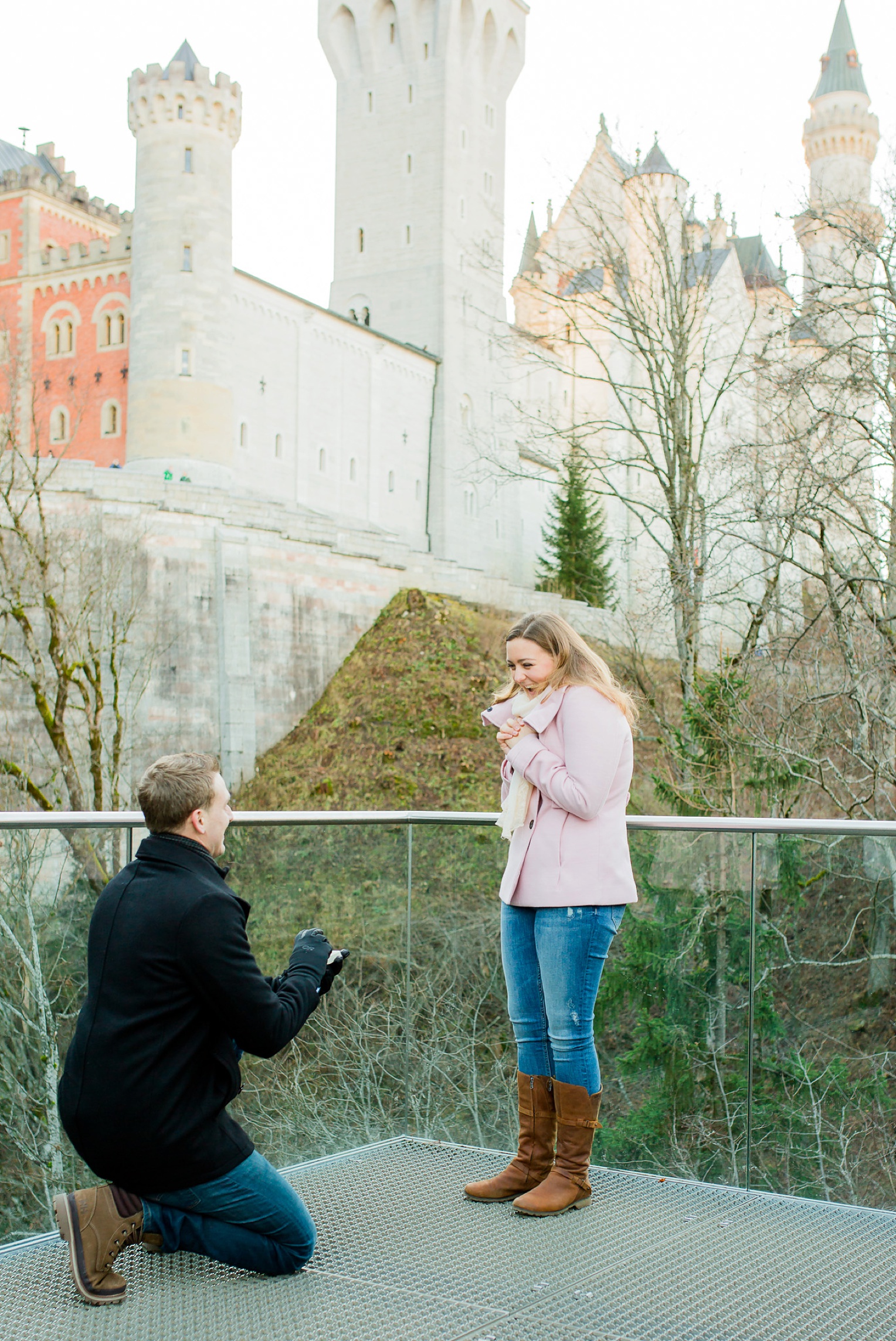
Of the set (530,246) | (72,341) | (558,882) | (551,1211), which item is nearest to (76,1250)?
(551,1211)

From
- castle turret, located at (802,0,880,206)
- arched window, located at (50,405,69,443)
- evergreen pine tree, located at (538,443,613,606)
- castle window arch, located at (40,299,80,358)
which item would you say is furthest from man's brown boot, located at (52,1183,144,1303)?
castle turret, located at (802,0,880,206)

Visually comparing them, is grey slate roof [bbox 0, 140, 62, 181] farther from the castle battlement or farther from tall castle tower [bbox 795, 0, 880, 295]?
tall castle tower [bbox 795, 0, 880, 295]

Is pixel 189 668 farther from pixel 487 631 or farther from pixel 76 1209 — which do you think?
pixel 76 1209

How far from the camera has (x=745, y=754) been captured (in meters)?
13.1

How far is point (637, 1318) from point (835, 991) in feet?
4.09

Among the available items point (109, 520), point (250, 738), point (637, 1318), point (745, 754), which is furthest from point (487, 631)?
point (637, 1318)

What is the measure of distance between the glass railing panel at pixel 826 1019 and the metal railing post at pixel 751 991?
2cm

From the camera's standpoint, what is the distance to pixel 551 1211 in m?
3.64

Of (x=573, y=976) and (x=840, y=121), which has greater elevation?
(x=840, y=121)

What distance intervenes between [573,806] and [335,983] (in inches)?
60.1

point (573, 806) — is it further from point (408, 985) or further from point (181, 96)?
point (181, 96)

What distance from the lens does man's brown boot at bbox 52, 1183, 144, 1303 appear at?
9.59 ft

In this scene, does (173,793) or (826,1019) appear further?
(826,1019)

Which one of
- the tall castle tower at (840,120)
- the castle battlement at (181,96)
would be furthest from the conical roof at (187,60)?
the tall castle tower at (840,120)
